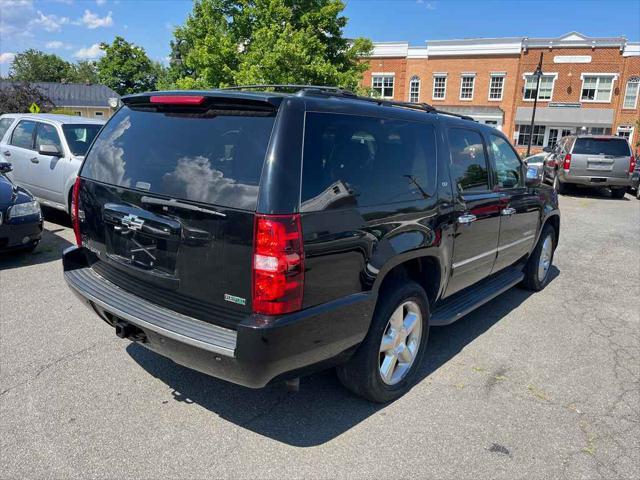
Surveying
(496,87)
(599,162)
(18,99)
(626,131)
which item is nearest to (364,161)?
(599,162)

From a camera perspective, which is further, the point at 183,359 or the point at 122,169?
the point at 122,169

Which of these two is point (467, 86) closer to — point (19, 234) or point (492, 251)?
point (492, 251)

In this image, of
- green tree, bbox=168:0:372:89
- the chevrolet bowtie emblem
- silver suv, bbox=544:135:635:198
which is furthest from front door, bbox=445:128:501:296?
green tree, bbox=168:0:372:89

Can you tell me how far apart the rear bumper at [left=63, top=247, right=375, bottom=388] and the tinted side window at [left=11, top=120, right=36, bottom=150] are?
6765 millimetres

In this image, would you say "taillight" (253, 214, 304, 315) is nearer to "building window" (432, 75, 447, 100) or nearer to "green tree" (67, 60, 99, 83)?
"building window" (432, 75, 447, 100)

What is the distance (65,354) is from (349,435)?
2324mm

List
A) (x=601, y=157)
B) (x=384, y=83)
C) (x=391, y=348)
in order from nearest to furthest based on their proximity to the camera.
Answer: (x=391, y=348) < (x=601, y=157) < (x=384, y=83)

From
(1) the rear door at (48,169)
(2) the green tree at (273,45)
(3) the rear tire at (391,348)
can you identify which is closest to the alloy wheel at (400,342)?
(3) the rear tire at (391,348)

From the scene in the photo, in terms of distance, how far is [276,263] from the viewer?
2367 millimetres

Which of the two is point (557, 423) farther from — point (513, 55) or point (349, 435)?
point (513, 55)

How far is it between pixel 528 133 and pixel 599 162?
2642 cm

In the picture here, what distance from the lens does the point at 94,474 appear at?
2494 millimetres

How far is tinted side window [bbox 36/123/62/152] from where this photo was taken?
7.98m

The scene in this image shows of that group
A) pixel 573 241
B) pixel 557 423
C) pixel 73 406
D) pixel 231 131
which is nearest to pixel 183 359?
pixel 73 406
